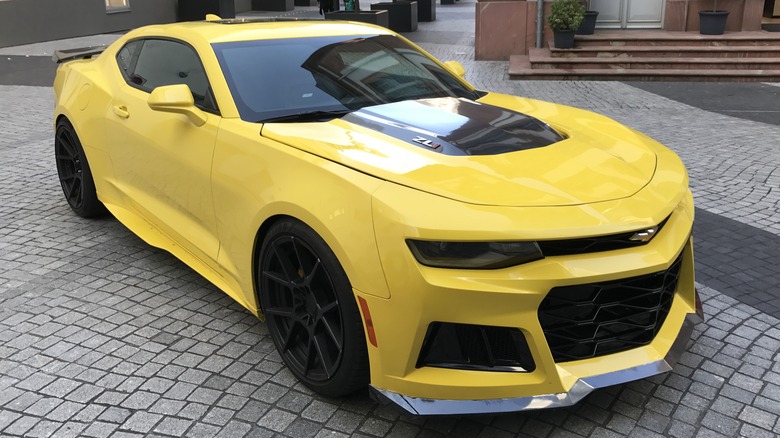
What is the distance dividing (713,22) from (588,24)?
7.29 feet

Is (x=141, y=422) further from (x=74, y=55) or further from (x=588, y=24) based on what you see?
(x=588, y=24)

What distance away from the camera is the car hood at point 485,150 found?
2.75 m

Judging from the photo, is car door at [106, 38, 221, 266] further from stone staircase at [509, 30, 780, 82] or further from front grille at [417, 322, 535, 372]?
stone staircase at [509, 30, 780, 82]

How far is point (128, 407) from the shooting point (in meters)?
3.04

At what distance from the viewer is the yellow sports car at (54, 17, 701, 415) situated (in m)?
2.54

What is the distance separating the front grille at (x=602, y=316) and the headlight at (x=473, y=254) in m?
0.19

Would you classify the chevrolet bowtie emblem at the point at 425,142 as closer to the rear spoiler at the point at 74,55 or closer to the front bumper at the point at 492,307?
→ the front bumper at the point at 492,307

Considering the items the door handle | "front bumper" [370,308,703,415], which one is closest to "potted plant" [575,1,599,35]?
the door handle

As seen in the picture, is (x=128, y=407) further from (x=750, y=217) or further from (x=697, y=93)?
(x=697, y=93)

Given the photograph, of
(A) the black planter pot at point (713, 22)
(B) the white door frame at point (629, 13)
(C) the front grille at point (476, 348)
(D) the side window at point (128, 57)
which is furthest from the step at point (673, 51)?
(C) the front grille at point (476, 348)

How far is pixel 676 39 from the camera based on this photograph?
1272 cm

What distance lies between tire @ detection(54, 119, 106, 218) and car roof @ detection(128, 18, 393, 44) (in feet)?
3.61

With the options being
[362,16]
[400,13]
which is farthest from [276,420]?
[400,13]

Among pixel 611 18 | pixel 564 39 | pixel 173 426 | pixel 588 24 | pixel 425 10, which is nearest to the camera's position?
pixel 173 426
